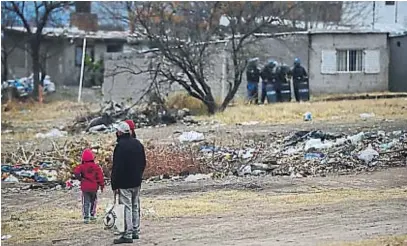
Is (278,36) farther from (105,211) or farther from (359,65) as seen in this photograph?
(105,211)

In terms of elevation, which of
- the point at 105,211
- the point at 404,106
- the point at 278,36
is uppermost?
the point at 278,36

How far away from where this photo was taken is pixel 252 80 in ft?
41.2

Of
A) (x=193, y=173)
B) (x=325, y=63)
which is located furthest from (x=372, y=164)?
(x=325, y=63)

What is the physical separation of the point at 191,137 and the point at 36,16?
9489 mm

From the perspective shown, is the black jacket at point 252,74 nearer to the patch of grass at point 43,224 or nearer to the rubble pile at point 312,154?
the rubble pile at point 312,154

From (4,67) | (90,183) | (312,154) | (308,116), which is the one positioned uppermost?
(4,67)

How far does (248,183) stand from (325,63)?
4.57m

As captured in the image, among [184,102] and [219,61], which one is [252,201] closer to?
[184,102]

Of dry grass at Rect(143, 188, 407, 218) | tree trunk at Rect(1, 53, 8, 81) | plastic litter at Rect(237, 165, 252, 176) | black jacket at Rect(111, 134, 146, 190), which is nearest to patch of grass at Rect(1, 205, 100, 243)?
dry grass at Rect(143, 188, 407, 218)

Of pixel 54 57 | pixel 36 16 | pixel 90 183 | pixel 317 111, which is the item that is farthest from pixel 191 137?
pixel 54 57

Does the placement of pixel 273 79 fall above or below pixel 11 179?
above

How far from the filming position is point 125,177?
286 inches

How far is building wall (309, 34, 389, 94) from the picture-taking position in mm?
10297

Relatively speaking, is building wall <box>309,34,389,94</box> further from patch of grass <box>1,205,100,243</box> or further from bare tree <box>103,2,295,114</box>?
patch of grass <box>1,205,100,243</box>
